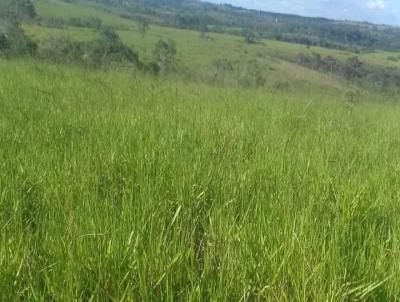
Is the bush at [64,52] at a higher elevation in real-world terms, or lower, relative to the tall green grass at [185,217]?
lower

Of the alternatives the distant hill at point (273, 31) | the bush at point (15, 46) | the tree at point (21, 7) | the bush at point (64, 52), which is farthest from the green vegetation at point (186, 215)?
the distant hill at point (273, 31)

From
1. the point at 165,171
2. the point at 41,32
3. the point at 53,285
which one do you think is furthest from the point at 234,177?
the point at 41,32

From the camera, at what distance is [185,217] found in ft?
7.54

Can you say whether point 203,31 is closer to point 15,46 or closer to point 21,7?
point 21,7

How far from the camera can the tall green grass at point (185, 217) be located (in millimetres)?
1652

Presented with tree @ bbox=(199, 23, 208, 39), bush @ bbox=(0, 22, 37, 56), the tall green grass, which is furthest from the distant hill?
the tall green grass

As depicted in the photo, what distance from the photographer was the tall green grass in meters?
1.65

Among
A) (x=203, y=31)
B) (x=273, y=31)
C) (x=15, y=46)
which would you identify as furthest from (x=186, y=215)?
(x=273, y=31)

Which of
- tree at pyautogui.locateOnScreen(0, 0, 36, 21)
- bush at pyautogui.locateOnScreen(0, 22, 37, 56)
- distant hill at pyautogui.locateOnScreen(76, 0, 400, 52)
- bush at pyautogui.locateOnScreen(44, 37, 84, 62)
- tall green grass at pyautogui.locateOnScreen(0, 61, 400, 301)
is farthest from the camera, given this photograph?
distant hill at pyautogui.locateOnScreen(76, 0, 400, 52)

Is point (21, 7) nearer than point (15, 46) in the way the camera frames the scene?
No

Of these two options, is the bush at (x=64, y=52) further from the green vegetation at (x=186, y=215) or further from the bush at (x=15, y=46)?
the green vegetation at (x=186, y=215)

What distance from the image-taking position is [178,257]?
5.57ft

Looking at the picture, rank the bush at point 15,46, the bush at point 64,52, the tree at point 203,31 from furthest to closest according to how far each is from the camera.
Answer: the tree at point 203,31, the bush at point 15,46, the bush at point 64,52

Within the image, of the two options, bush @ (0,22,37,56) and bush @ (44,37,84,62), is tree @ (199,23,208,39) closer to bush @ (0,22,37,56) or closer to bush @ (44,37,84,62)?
bush @ (44,37,84,62)
